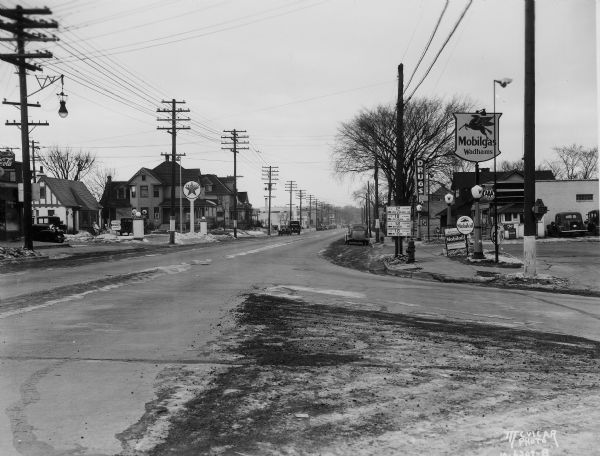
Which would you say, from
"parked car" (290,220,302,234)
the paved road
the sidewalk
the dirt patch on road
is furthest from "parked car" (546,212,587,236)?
"parked car" (290,220,302,234)

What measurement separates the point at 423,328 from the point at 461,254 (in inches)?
680

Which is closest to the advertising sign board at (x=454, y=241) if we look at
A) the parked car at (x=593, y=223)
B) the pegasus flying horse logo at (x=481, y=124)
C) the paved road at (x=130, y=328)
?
the pegasus flying horse logo at (x=481, y=124)

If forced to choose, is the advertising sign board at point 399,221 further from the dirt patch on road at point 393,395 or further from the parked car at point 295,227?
the parked car at point 295,227

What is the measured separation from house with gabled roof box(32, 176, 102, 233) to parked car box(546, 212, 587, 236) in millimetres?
46596

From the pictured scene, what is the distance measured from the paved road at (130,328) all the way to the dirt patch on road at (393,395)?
44 cm

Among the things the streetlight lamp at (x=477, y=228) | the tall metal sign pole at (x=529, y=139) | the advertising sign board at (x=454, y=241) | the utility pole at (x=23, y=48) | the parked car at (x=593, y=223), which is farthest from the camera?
the parked car at (x=593, y=223)

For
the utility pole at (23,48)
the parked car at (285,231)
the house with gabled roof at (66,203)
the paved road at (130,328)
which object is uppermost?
the utility pole at (23,48)

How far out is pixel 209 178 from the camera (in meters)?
102

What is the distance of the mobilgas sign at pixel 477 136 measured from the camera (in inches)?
755

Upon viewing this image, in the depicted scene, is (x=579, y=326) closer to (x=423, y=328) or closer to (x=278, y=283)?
(x=423, y=328)

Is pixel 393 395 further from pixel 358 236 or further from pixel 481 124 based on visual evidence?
pixel 358 236

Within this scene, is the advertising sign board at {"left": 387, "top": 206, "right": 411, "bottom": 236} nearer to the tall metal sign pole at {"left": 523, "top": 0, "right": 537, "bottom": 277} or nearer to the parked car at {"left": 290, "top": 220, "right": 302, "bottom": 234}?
the tall metal sign pole at {"left": 523, "top": 0, "right": 537, "bottom": 277}

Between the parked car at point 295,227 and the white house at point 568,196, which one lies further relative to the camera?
the parked car at point 295,227

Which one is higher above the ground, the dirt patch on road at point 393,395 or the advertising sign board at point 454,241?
the advertising sign board at point 454,241
